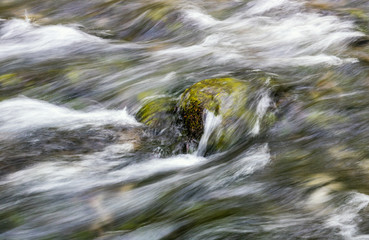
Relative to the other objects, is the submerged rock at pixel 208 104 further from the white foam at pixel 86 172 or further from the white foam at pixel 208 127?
the white foam at pixel 86 172

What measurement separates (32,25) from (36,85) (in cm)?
270

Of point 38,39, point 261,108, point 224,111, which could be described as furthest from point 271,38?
point 38,39

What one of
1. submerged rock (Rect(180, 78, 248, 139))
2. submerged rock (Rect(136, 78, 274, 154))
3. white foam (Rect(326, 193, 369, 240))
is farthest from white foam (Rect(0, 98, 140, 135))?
white foam (Rect(326, 193, 369, 240))

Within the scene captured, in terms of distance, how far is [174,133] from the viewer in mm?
5160

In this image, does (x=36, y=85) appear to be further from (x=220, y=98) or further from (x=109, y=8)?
(x=109, y=8)

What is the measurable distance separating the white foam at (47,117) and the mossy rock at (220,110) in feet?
1.97

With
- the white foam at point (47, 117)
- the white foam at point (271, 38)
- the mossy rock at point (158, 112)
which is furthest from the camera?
the white foam at point (271, 38)

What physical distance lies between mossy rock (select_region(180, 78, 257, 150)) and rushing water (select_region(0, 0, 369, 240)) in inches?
3.8

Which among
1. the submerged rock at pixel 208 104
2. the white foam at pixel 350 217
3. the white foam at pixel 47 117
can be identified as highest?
the submerged rock at pixel 208 104

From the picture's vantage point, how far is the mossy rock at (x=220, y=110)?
5.03m

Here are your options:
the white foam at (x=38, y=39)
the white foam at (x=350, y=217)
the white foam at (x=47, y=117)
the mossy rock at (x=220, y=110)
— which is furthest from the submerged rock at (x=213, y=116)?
the white foam at (x=38, y=39)

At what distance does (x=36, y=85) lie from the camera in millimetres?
6652

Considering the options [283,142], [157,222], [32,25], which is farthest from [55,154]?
[32,25]

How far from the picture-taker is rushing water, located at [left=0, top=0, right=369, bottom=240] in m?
3.90
